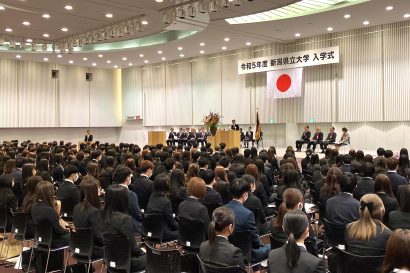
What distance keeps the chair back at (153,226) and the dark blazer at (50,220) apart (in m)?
0.94

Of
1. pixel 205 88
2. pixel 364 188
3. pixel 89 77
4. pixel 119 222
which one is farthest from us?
pixel 89 77

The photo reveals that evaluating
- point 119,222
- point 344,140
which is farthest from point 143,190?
point 344,140

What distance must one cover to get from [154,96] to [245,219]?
2288 cm

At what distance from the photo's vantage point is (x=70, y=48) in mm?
17500

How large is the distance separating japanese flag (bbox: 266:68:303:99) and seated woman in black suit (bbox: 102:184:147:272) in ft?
52.2

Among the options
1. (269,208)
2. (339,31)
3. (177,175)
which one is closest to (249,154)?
(269,208)

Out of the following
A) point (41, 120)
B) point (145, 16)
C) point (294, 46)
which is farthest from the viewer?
point (41, 120)

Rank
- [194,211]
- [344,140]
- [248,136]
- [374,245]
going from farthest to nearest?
[248,136], [344,140], [194,211], [374,245]

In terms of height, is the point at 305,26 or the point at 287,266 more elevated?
the point at 305,26

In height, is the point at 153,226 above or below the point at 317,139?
below

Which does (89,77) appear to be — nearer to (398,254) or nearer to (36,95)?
(36,95)

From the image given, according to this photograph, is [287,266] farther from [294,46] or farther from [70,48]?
[294,46]

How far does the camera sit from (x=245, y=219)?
4.28m

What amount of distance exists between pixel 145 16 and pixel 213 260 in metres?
12.1
